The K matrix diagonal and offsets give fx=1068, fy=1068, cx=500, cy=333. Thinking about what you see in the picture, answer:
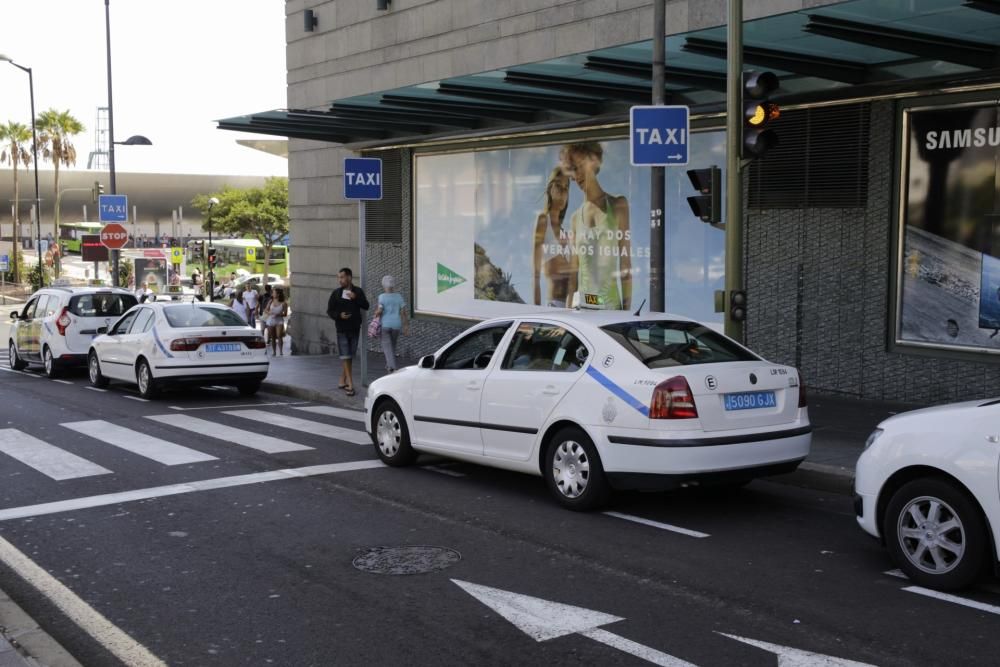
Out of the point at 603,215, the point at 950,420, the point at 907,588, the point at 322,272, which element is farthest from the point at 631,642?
the point at 322,272

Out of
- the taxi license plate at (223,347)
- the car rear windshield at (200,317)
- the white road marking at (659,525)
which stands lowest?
the white road marking at (659,525)

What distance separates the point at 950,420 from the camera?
6094mm

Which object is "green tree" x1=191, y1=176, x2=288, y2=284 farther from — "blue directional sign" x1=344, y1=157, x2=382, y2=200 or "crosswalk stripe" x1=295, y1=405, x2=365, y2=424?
"crosswalk stripe" x1=295, y1=405, x2=365, y2=424

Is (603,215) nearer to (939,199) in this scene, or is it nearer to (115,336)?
(939,199)

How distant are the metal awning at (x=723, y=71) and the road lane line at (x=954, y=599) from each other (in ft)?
19.7

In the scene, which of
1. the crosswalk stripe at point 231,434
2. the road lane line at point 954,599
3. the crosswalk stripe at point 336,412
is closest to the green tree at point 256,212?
the crosswalk stripe at point 336,412

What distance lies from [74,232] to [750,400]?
97.0m

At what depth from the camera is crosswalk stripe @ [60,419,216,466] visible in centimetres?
1076

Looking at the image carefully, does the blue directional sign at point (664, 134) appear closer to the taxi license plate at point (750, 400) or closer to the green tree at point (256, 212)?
the taxi license plate at point (750, 400)

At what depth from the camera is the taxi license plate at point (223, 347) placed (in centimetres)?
1596

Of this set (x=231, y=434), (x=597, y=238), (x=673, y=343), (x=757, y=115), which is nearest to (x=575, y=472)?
(x=673, y=343)

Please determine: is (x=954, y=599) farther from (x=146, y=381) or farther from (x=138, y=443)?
(x=146, y=381)

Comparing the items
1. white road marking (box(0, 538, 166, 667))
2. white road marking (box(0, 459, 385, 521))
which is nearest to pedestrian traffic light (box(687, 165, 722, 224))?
white road marking (box(0, 459, 385, 521))

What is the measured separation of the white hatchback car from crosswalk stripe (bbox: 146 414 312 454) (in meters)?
6.55
